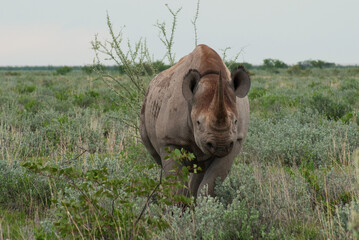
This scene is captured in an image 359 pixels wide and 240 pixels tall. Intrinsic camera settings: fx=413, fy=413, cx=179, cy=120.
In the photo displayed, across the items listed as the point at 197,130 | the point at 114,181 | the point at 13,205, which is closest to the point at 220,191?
the point at 197,130

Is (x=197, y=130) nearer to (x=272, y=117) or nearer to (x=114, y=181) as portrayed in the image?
(x=114, y=181)

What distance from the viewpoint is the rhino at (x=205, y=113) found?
3199 millimetres

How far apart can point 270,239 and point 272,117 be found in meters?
7.23

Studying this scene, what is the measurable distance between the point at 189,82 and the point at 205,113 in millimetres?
453

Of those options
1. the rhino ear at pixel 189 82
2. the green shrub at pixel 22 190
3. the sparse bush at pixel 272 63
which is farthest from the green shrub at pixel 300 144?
the sparse bush at pixel 272 63

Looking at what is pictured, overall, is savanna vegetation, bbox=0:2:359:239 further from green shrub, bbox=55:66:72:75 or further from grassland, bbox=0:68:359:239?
green shrub, bbox=55:66:72:75

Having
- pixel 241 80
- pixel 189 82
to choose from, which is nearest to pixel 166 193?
pixel 189 82

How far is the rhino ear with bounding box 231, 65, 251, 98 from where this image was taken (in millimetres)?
3645

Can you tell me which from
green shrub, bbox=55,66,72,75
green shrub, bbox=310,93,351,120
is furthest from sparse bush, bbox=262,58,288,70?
green shrub, bbox=310,93,351,120

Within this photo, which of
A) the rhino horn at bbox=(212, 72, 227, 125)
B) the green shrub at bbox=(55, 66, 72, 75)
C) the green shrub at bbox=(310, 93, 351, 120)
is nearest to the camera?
the rhino horn at bbox=(212, 72, 227, 125)

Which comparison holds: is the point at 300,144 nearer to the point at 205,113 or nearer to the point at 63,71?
the point at 205,113

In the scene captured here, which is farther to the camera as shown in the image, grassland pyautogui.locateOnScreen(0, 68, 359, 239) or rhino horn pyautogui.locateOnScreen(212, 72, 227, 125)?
grassland pyautogui.locateOnScreen(0, 68, 359, 239)

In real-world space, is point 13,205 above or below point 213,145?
below

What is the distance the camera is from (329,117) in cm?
1019
